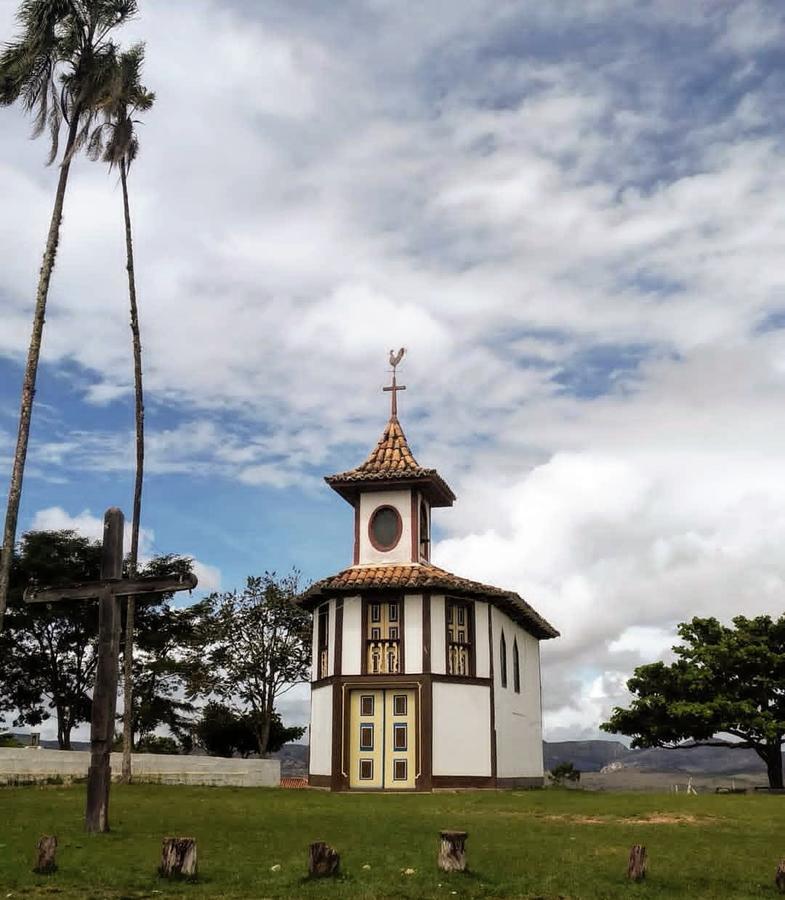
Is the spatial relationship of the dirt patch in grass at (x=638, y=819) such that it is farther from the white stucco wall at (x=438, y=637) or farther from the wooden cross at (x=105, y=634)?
the white stucco wall at (x=438, y=637)

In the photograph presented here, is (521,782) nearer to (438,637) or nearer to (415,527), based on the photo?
(438,637)

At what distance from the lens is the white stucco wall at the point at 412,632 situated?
32.5 metres

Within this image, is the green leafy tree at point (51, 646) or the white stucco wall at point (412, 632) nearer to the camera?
the white stucco wall at point (412, 632)

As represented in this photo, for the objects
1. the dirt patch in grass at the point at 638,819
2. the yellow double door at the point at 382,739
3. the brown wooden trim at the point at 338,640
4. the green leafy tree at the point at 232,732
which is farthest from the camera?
the green leafy tree at the point at 232,732

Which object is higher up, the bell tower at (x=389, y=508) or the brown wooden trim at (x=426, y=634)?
the bell tower at (x=389, y=508)

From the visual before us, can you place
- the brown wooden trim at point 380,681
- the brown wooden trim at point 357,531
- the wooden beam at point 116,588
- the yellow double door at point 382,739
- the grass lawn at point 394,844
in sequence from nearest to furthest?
the grass lawn at point 394,844 → the wooden beam at point 116,588 → the yellow double door at point 382,739 → the brown wooden trim at point 380,681 → the brown wooden trim at point 357,531

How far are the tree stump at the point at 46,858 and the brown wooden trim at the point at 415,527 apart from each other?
22.9 m

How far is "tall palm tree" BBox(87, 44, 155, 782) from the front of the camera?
29219 millimetres

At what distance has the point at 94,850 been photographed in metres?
14.7

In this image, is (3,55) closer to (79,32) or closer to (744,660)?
(79,32)

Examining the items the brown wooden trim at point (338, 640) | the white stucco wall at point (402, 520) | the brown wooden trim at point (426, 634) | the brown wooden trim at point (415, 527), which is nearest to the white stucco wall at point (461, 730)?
the brown wooden trim at point (426, 634)

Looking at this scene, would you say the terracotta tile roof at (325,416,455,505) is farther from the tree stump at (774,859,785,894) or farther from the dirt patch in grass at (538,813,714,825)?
the tree stump at (774,859,785,894)

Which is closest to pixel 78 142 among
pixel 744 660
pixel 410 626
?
pixel 410 626

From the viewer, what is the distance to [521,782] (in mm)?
36938
